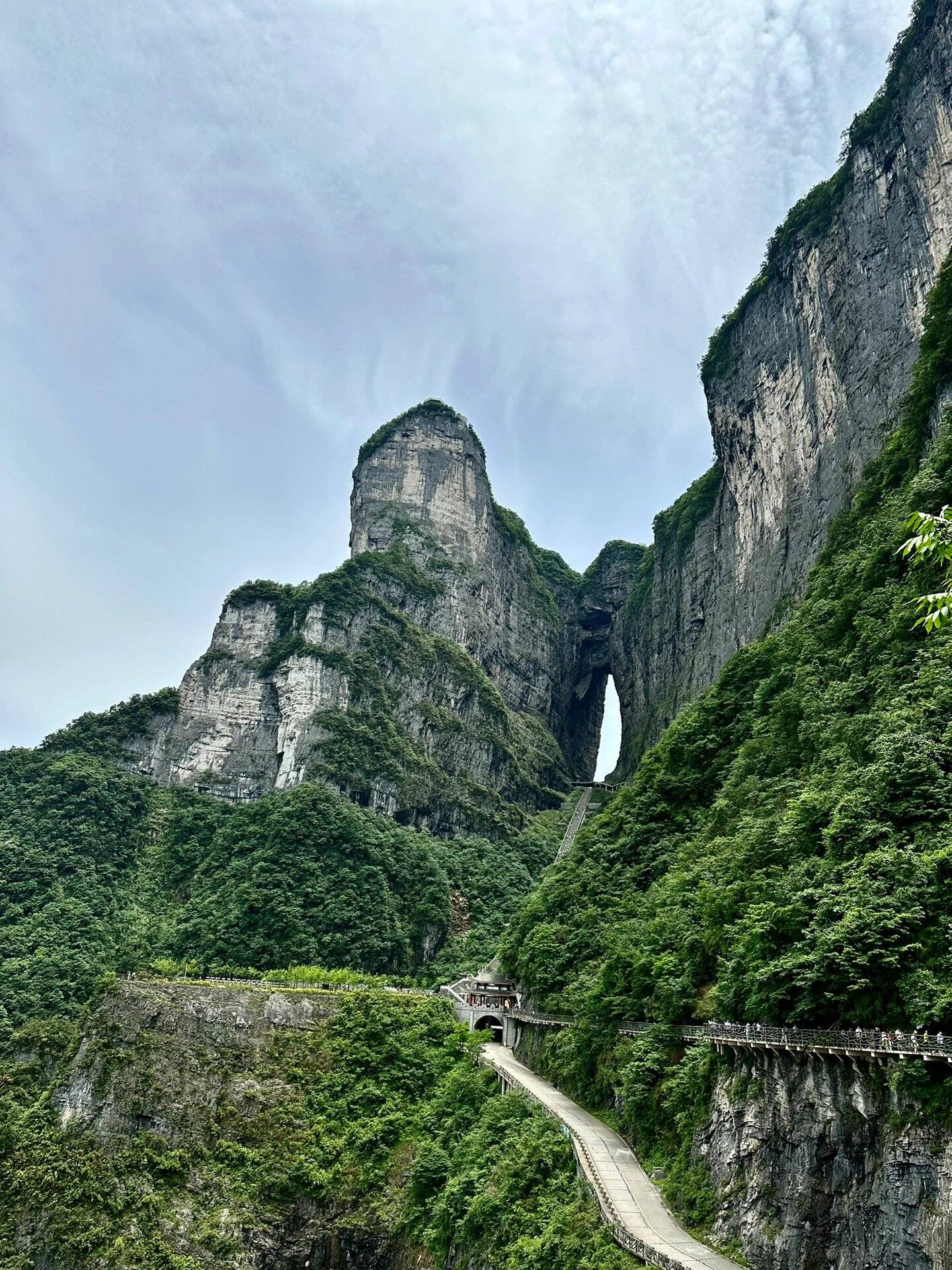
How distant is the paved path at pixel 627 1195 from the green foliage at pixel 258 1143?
3.94 feet

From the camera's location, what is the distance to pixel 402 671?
285 ft

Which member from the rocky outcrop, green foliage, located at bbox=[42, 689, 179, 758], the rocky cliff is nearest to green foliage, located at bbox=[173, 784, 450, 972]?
the rocky cliff

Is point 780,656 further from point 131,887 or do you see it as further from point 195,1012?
point 131,887

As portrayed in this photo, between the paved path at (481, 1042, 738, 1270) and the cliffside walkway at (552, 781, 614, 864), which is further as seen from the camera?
the cliffside walkway at (552, 781, 614, 864)

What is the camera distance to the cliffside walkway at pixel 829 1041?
42.7 feet

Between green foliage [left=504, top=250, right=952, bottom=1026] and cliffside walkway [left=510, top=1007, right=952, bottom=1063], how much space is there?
0.57 meters

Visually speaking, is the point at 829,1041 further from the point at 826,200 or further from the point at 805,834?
the point at 826,200

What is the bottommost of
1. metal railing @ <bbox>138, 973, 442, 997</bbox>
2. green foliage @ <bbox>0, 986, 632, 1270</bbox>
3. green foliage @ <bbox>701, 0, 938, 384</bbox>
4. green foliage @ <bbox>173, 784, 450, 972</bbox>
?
green foliage @ <bbox>0, 986, 632, 1270</bbox>

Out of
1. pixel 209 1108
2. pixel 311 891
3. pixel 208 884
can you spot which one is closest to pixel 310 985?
pixel 209 1108

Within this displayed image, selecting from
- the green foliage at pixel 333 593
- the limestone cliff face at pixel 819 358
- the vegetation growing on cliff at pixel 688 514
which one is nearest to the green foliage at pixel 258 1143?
the limestone cliff face at pixel 819 358

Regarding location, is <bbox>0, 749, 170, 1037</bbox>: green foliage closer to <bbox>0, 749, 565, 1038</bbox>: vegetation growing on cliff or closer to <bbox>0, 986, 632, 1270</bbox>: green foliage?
<bbox>0, 749, 565, 1038</bbox>: vegetation growing on cliff

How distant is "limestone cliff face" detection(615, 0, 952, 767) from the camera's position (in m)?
47.2

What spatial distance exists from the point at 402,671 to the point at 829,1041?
73410 millimetres

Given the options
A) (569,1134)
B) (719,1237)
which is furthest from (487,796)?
(719,1237)
